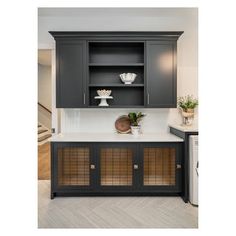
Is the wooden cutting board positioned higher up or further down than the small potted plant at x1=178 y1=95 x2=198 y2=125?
further down

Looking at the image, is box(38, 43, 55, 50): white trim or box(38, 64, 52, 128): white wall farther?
box(38, 64, 52, 128): white wall

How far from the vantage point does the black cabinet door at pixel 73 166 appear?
8.98 feet

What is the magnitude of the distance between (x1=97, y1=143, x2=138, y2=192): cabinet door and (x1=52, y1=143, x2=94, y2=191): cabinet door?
0.14 meters

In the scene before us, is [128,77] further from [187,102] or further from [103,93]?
[187,102]

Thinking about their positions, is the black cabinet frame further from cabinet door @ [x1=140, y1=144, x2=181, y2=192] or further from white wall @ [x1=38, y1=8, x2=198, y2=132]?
white wall @ [x1=38, y1=8, x2=198, y2=132]

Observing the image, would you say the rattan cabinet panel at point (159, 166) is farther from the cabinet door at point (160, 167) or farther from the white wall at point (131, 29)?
the white wall at point (131, 29)

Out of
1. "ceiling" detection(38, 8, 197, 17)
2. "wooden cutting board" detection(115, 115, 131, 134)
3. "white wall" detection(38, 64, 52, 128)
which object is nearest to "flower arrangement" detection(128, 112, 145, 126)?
"wooden cutting board" detection(115, 115, 131, 134)

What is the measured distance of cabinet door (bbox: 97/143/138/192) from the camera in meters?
2.74

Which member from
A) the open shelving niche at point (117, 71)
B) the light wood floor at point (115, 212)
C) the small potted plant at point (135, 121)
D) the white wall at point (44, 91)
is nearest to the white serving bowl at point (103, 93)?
the open shelving niche at point (117, 71)

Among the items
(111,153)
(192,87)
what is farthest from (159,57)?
(111,153)

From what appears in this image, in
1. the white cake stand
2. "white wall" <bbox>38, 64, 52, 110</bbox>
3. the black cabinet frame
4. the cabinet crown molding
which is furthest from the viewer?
"white wall" <bbox>38, 64, 52, 110</bbox>
